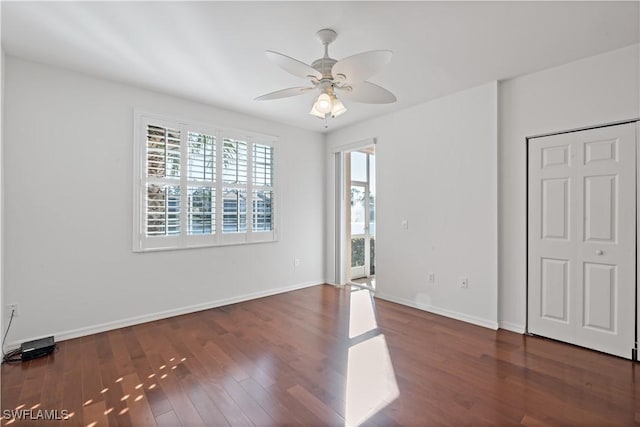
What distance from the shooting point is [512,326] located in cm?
322

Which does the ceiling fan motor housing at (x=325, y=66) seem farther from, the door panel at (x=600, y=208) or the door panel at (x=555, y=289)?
the door panel at (x=555, y=289)

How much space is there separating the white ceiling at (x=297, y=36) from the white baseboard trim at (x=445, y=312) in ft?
8.61

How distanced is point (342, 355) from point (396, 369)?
49 centimetres

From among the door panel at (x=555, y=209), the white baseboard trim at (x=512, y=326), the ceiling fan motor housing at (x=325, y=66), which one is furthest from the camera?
the white baseboard trim at (x=512, y=326)

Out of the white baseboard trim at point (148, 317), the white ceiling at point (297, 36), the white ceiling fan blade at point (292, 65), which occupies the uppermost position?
the white ceiling at point (297, 36)

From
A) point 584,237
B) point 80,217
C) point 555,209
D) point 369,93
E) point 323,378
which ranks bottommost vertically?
point 323,378

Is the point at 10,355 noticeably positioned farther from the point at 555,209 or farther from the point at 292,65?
the point at 555,209

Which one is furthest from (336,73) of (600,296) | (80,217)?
(600,296)

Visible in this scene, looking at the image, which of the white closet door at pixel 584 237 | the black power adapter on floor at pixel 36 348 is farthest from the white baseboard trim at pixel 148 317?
the white closet door at pixel 584 237

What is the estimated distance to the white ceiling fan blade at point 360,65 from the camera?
6.17 feet

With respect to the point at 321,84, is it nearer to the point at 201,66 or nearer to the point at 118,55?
the point at 201,66

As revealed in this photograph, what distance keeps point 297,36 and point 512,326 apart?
11.6 feet

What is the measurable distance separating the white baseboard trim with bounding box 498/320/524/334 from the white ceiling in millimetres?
2598

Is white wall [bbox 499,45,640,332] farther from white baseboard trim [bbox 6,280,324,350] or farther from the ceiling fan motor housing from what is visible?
white baseboard trim [bbox 6,280,324,350]
